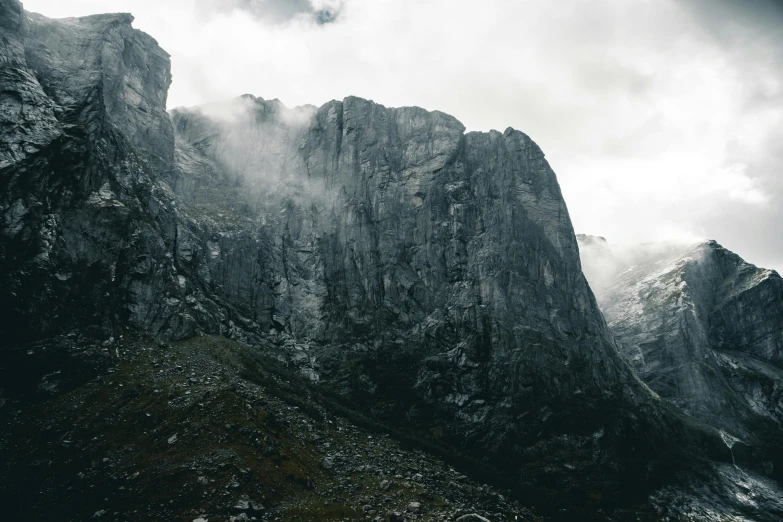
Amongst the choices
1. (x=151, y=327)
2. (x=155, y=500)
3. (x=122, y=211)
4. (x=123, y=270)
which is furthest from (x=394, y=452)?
(x=122, y=211)

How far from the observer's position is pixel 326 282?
559 ft

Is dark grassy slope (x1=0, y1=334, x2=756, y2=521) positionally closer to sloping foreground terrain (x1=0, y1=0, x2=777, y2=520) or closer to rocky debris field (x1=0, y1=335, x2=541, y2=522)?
rocky debris field (x1=0, y1=335, x2=541, y2=522)

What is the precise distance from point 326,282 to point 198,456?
90.9 meters

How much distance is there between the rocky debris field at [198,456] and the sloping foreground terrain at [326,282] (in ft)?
2.98

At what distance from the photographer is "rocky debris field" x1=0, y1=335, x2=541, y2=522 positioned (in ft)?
249

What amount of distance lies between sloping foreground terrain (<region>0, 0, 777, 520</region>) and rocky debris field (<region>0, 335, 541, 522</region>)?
907 mm

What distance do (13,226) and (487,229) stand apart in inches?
5148

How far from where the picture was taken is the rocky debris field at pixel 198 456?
7581cm

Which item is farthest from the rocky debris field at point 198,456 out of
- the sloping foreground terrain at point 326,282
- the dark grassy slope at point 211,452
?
the sloping foreground terrain at point 326,282

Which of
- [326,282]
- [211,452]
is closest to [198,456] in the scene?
[211,452]

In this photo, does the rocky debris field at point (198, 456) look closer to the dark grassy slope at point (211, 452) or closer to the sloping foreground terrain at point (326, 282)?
the dark grassy slope at point (211, 452)

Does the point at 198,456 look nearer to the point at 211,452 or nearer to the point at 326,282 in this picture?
the point at 211,452

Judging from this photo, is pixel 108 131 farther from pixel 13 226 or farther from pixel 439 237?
pixel 439 237

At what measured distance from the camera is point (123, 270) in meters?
124
